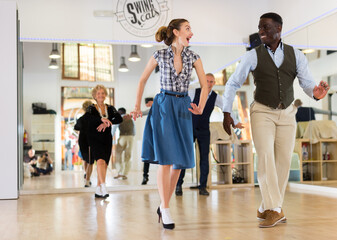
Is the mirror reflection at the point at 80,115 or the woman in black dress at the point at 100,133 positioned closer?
the woman in black dress at the point at 100,133

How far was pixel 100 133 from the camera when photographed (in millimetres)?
5766

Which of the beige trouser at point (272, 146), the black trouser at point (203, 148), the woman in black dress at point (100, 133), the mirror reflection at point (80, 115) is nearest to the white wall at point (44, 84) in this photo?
the mirror reflection at point (80, 115)

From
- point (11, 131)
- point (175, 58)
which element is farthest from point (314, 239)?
point (11, 131)

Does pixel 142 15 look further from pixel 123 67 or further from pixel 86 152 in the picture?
pixel 86 152

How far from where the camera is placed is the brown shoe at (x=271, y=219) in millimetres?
3264

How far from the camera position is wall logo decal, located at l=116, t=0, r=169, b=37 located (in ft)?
23.6

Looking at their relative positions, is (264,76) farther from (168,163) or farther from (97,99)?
(97,99)

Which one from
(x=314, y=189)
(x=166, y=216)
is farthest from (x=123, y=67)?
(x=166, y=216)

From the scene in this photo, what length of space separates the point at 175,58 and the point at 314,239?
157 centimetres

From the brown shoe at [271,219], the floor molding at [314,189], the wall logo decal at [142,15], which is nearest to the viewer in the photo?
the brown shoe at [271,219]

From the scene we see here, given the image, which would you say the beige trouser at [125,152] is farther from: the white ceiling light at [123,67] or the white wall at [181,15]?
the white wall at [181,15]

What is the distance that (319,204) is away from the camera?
4688 millimetres

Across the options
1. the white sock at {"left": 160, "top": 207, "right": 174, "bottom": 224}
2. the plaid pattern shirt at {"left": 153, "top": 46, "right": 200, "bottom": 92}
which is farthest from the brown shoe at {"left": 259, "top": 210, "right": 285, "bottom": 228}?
the plaid pattern shirt at {"left": 153, "top": 46, "right": 200, "bottom": 92}

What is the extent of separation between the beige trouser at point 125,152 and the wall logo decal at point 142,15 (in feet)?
5.18
